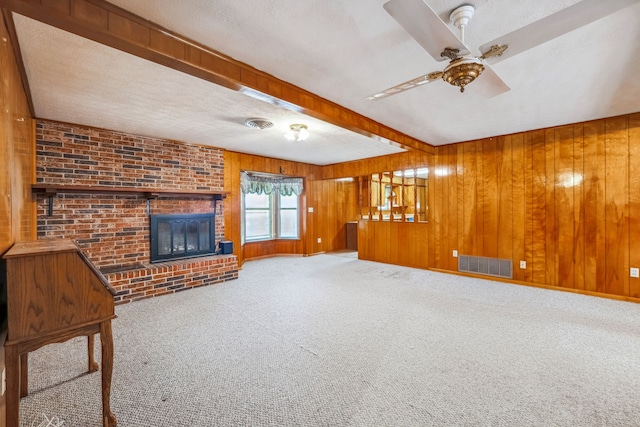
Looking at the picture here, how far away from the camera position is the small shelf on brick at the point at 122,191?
131 inches

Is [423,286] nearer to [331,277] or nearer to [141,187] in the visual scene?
[331,277]

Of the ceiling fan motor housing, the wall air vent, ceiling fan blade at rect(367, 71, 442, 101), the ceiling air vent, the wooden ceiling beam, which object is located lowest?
the wall air vent

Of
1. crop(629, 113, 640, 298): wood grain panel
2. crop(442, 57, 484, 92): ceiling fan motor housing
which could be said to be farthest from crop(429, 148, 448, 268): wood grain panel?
→ crop(442, 57, 484, 92): ceiling fan motor housing

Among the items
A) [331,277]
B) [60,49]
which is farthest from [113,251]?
[331,277]

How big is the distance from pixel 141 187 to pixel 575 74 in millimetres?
5181

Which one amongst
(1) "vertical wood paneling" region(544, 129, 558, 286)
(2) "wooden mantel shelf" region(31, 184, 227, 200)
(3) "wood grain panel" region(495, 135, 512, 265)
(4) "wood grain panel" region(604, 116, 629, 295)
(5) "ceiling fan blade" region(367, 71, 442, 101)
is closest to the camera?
(5) "ceiling fan blade" region(367, 71, 442, 101)

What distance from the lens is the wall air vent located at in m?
4.35

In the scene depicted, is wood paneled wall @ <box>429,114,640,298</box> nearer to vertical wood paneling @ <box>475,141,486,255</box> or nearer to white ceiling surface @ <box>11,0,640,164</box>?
vertical wood paneling @ <box>475,141,486,255</box>

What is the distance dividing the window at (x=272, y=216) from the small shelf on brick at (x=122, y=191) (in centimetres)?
175

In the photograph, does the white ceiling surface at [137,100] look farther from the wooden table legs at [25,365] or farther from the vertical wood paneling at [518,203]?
the vertical wood paneling at [518,203]

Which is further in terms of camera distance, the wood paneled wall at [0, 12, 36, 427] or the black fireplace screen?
the black fireplace screen

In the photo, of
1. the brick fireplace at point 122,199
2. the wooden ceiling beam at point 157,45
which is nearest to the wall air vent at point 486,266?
the wooden ceiling beam at point 157,45

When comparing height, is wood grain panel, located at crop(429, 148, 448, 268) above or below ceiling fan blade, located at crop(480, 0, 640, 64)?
below

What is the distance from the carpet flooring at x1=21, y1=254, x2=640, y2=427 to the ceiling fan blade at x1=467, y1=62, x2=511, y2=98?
205 cm
